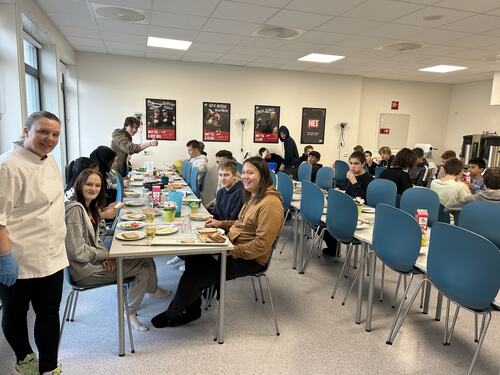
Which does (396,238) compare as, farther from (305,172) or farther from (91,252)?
(305,172)

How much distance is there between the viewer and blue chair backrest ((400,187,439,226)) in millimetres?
3441

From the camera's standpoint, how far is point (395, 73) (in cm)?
739

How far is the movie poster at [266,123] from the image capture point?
294 inches

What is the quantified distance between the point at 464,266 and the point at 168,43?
16.7ft

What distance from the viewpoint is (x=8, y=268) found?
5.19 feet

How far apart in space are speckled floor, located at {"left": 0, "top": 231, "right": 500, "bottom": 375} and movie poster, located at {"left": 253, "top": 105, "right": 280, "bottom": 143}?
4.87 metres

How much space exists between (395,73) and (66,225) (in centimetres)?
723

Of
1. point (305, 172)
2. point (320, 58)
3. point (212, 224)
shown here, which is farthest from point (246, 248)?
point (320, 58)

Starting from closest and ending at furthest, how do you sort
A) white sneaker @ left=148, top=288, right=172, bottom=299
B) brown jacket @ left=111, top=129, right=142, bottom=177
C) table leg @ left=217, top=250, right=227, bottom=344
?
table leg @ left=217, top=250, right=227, bottom=344 < white sneaker @ left=148, top=288, right=172, bottom=299 < brown jacket @ left=111, top=129, right=142, bottom=177

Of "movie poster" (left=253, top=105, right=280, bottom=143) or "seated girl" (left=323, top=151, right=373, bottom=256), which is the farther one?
"movie poster" (left=253, top=105, right=280, bottom=143)

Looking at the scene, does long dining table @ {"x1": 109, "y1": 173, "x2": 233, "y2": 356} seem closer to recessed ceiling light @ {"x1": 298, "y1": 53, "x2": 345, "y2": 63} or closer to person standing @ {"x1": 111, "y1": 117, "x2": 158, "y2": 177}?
person standing @ {"x1": 111, "y1": 117, "x2": 158, "y2": 177}

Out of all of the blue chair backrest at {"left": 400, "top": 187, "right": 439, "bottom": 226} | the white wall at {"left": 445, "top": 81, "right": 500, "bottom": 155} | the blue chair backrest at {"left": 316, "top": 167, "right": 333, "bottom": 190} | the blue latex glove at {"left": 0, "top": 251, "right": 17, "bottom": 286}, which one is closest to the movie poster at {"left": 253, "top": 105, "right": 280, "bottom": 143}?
the blue chair backrest at {"left": 316, "top": 167, "right": 333, "bottom": 190}

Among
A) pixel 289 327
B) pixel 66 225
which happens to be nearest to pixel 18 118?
pixel 66 225

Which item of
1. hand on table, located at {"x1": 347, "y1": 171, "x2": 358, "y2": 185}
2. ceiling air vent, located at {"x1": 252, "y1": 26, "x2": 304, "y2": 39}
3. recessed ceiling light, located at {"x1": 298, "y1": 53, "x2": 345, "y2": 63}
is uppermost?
recessed ceiling light, located at {"x1": 298, "y1": 53, "x2": 345, "y2": 63}
